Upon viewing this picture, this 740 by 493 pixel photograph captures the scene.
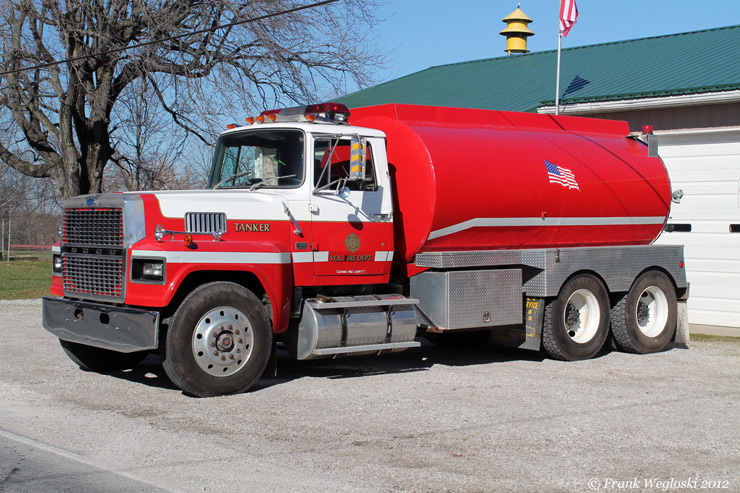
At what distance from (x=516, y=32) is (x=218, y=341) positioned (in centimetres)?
2418

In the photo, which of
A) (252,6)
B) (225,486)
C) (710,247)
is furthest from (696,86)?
(225,486)

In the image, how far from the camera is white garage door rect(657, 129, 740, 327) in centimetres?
1405

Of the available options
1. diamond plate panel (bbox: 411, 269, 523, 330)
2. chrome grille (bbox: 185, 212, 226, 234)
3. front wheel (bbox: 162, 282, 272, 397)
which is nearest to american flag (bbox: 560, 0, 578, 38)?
diamond plate panel (bbox: 411, 269, 523, 330)

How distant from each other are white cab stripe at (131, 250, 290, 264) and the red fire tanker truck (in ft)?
0.05

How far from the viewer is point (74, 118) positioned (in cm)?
2031

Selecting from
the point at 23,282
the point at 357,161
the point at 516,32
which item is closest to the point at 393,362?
the point at 357,161

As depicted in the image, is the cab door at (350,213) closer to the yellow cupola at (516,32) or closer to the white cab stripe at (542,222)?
the white cab stripe at (542,222)

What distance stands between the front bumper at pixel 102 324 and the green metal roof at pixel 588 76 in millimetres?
10055

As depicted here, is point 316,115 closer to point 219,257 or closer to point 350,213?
point 350,213

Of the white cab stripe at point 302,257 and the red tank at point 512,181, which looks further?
the red tank at point 512,181

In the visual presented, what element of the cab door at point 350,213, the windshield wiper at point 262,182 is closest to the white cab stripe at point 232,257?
the cab door at point 350,213

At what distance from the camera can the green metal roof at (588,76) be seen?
15.0 metres

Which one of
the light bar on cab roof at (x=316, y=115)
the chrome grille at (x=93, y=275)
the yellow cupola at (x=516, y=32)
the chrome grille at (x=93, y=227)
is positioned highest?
the yellow cupola at (x=516, y=32)

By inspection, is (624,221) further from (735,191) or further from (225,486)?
(225,486)
